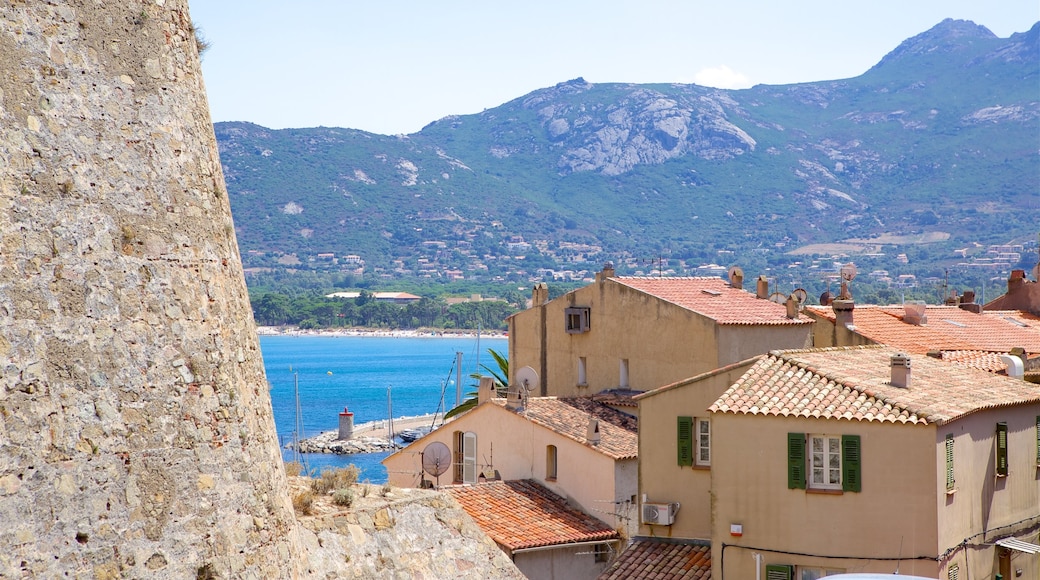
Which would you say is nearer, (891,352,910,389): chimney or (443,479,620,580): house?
(891,352,910,389): chimney

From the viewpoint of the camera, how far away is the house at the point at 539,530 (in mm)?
25297

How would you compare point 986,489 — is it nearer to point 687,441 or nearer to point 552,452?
point 687,441

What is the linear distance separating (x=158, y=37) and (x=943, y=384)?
16418 millimetres

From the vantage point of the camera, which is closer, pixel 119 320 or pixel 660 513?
pixel 119 320

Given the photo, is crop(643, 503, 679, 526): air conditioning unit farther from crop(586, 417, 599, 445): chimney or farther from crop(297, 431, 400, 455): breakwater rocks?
crop(297, 431, 400, 455): breakwater rocks

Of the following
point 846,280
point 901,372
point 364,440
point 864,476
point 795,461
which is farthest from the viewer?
point 364,440

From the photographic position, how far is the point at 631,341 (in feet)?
111

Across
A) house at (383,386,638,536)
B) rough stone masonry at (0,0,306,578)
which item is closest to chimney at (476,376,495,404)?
house at (383,386,638,536)

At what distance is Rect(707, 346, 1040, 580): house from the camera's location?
19.6 metres

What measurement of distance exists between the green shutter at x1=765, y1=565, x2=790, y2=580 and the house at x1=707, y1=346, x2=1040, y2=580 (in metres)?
0.02

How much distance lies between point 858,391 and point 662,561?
5113 millimetres

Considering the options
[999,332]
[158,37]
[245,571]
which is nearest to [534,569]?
[245,571]

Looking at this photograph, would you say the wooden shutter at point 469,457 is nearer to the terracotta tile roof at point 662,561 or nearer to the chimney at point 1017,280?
the terracotta tile roof at point 662,561

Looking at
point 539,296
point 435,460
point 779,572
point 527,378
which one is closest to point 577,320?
point 539,296
